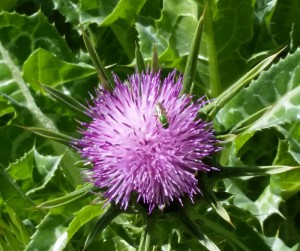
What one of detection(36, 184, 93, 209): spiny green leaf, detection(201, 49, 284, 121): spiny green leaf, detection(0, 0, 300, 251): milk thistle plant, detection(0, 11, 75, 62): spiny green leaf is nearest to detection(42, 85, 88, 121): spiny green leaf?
detection(0, 0, 300, 251): milk thistle plant

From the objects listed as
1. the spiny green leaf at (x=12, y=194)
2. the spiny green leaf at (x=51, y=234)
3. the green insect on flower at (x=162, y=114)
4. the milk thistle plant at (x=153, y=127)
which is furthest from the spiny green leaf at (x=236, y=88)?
the spiny green leaf at (x=12, y=194)

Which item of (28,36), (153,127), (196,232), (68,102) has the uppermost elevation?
(28,36)

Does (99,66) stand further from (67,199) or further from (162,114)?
(67,199)

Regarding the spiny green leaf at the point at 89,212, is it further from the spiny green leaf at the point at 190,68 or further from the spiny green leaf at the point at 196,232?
the spiny green leaf at the point at 190,68

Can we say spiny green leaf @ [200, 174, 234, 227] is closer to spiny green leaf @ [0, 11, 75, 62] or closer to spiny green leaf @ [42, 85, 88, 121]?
spiny green leaf @ [42, 85, 88, 121]

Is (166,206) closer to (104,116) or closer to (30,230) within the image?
(104,116)

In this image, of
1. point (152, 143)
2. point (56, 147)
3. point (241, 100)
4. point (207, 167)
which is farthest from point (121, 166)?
point (56, 147)

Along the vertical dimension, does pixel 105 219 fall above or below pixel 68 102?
below

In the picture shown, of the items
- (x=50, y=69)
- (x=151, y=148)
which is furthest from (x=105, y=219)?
(x=50, y=69)
